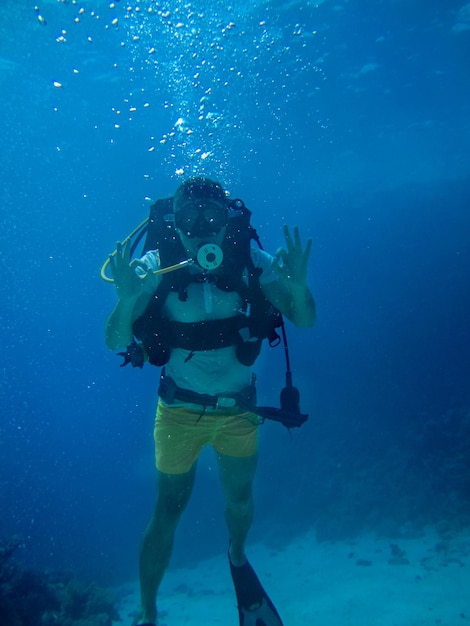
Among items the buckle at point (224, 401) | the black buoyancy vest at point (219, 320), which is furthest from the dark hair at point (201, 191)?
the buckle at point (224, 401)

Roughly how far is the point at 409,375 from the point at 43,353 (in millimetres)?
129933

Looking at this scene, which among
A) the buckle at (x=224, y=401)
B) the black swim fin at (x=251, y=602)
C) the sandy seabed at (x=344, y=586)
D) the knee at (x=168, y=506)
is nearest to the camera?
the buckle at (x=224, y=401)

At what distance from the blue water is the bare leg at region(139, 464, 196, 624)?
33.0 feet

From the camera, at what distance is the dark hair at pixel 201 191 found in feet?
12.4

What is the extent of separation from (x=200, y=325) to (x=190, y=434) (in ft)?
4.08

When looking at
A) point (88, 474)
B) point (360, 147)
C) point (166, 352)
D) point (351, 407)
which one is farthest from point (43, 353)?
point (166, 352)

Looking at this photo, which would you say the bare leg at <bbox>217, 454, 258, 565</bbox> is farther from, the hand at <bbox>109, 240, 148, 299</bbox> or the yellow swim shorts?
the hand at <bbox>109, 240, 148, 299</bbox>

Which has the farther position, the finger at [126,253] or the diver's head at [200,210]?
the diver's head at [200,210]

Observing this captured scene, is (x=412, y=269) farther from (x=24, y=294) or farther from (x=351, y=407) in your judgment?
(x=24, y=294)

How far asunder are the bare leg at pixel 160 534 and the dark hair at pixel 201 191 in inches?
110

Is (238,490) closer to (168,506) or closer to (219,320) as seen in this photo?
(168,506)

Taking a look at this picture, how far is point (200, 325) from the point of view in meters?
3.87

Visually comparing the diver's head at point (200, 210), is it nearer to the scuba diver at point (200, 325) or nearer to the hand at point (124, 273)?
the scuba diver at point (200, 325)

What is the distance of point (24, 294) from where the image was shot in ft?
409
